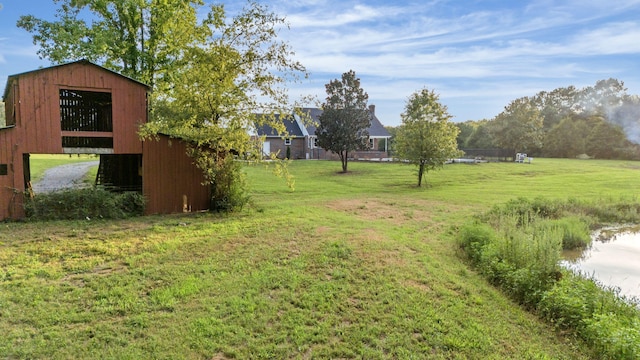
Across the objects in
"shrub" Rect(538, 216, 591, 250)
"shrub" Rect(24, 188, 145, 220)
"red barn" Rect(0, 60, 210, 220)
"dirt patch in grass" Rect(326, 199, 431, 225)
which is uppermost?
"red barn" Rect(0, 60, 210, 220)

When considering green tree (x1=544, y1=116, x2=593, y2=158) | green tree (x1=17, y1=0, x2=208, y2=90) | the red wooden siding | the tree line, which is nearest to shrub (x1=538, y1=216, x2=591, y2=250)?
the red wooden siding

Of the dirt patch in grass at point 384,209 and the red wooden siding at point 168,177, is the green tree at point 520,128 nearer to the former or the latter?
the dirt patch in grass at point 384,209

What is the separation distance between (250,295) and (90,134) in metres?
8.45

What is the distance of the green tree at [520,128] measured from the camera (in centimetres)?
4319

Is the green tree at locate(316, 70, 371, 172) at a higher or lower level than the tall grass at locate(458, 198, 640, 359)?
higher

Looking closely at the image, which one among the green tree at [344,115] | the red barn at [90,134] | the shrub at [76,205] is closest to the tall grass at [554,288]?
the red barn at [90,134]

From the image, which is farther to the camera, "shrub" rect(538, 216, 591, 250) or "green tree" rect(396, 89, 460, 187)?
"green tree" rect(396, 89, 460, 187)

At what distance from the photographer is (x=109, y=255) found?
7.09 m

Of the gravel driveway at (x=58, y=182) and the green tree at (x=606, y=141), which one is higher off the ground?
the green tree at (x=606, y=141)

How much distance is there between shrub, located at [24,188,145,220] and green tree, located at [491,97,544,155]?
137 feet

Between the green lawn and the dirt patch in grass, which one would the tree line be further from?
the green lawn

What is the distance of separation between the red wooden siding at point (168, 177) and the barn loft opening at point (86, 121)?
49.2 inches

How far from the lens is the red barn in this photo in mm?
10117

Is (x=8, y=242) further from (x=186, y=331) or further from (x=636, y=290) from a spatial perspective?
(x=636, y=290)
